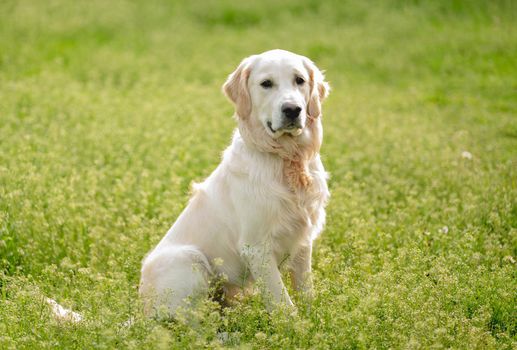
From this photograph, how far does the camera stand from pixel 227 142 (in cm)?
888

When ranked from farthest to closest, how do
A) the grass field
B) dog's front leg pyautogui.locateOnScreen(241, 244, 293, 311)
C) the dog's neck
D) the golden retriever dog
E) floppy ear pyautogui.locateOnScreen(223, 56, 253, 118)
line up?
floppy ear pyautogui.locateOnScreen(223, 56, 253, 118) < the dog's neck < the golden retriever dog < dog's front leg pyautogui.locateOnScreen(241, 244, 293, 311) < the grass field

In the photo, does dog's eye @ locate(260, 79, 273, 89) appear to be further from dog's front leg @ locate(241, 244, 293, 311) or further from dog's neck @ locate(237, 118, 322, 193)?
dog's front leg @ locate(241, 244, 293, 311)

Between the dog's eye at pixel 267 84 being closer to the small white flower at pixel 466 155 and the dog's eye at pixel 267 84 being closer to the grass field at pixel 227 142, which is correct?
the grass field at pixel 227 142

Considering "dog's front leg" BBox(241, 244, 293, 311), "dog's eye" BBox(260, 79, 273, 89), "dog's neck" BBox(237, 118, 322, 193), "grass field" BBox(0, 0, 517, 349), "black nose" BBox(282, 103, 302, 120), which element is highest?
"dog's eye" BBox(260, 79, 273, 89)

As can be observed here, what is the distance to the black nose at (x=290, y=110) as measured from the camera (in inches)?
174

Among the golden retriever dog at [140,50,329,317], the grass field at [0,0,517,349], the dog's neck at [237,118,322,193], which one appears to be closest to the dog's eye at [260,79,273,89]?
the golden retriever dog at [140,50,329,317]

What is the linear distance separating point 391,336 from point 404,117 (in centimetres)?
759

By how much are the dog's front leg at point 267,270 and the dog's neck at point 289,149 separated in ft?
1.54

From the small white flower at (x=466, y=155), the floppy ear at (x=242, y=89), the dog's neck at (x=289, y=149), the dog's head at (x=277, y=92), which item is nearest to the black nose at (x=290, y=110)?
the dog's head at (x=277, y=92)

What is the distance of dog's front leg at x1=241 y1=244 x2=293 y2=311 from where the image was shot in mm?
4281

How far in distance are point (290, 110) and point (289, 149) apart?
0.29m

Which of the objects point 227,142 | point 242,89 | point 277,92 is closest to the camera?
point 277,92

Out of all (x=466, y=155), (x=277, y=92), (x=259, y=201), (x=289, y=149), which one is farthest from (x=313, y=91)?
(x=466, y=155)

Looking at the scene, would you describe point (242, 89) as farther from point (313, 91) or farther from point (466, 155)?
point (466, 155)
